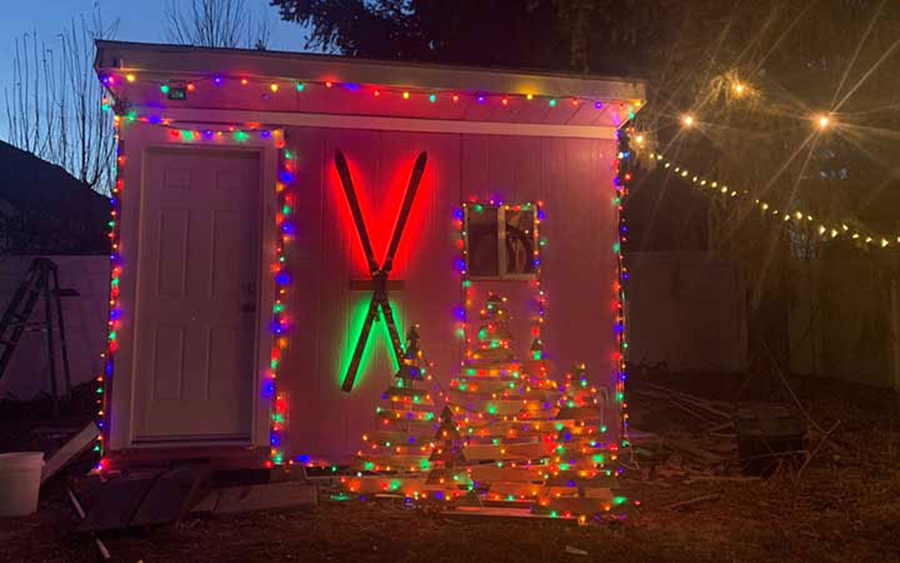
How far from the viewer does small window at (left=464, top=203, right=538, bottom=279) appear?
521 centimetres

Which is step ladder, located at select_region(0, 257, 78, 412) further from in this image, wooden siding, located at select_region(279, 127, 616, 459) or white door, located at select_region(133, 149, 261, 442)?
wooden siding, located at select_region(279, 127, 616, 459)

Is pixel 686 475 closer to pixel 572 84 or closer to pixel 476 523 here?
pixel 476 523

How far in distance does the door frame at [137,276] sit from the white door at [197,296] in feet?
0.16

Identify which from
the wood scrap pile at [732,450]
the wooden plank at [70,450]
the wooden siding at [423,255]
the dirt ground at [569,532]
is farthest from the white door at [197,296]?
the wood scrap pile at [732,450]

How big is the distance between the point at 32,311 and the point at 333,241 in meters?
5.12

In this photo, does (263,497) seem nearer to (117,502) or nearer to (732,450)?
(117,502)

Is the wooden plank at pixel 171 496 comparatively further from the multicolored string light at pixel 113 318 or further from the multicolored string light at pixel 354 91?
the multicolored string light at pixel 354 91

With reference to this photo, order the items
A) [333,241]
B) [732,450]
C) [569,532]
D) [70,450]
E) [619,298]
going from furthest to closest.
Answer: [732,450] → [619,298] → [333,241] → [70,450] → [569,532]

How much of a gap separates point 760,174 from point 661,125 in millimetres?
1295

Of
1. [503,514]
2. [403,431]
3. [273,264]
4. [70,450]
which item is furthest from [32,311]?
[503,514]

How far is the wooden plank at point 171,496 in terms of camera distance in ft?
12.3

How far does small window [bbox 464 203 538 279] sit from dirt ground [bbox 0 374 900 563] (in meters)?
1.91

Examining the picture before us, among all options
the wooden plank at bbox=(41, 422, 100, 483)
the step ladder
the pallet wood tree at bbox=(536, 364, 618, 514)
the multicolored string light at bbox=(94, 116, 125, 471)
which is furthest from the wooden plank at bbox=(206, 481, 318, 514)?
the step ladder

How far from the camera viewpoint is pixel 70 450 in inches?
191
